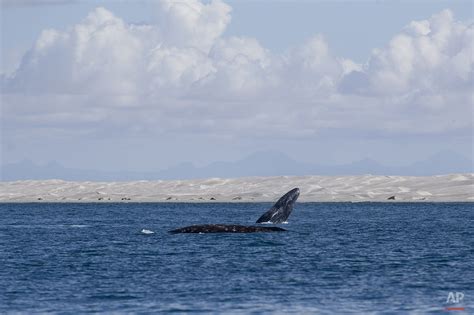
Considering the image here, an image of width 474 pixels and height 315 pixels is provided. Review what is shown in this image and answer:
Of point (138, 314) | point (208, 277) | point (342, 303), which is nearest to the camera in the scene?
point (138, 314)

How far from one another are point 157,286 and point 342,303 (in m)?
9.18

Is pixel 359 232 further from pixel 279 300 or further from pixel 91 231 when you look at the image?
pixel 279 300

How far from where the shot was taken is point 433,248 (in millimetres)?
65438

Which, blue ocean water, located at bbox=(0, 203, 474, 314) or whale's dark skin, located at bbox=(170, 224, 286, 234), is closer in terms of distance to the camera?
blue ocean water, located at bbox=(0, 203, 474, 314)

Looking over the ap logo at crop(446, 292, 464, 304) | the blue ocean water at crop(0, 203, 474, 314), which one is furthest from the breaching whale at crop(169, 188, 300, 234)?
the ap logo at crop(446, 292, 464, 304)

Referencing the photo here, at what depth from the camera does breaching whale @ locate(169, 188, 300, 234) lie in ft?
254

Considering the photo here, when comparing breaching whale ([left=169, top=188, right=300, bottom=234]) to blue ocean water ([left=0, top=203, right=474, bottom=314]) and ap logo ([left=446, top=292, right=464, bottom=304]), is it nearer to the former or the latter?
blue ocean water ([left=0, top=203, right=474, bottom=314])

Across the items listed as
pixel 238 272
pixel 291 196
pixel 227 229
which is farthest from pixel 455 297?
pixel 291 196

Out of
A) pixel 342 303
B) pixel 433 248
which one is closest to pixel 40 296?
pixel 342 303

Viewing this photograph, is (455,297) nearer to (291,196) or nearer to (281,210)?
(291,196)

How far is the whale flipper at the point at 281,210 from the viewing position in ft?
279

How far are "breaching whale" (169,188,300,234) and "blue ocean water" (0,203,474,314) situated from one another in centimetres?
211

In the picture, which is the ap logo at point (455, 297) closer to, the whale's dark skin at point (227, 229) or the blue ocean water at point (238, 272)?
the blue ocean water at point (238, 272)

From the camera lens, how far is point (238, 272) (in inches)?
2009
